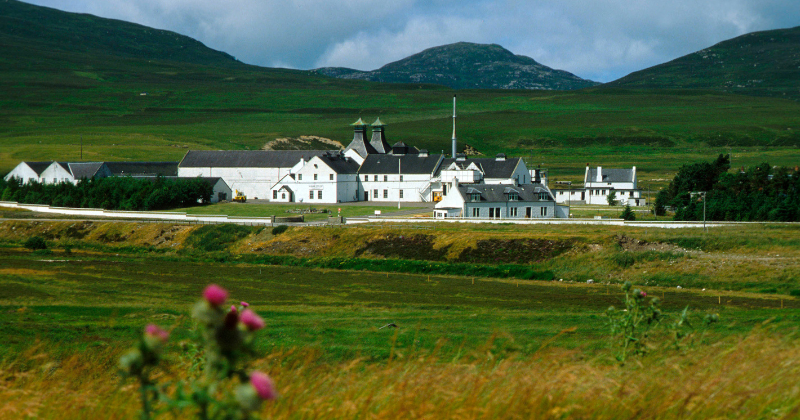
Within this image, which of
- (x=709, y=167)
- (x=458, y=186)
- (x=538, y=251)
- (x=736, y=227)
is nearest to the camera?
(x=538, y=251)

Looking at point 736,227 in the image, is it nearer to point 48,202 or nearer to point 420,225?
point 420,225

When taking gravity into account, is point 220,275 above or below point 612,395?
below

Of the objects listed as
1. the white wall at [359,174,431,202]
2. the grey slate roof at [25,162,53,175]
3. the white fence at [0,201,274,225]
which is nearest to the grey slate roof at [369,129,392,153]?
the white wall at [359,174,431,202]

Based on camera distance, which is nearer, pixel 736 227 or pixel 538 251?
→ pixel 538 251

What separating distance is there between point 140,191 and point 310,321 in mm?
70856

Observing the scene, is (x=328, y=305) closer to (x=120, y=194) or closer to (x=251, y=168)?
(x=120, y=194)

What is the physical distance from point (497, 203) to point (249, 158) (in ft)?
164

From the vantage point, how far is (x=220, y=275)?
47.4 meters

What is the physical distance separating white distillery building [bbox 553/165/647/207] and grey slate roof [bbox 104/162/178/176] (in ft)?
218

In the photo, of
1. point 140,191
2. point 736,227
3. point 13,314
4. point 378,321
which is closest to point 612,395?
point 378,321

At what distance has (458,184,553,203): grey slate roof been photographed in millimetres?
77188

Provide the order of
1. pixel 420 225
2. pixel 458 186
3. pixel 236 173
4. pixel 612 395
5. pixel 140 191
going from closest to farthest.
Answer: pixel 612 395
pixel 420 225
pixel 458 186
pixel 140 191
pixel 236 173

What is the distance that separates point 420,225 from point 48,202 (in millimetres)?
58600

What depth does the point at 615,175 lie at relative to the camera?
11650 centimetres
